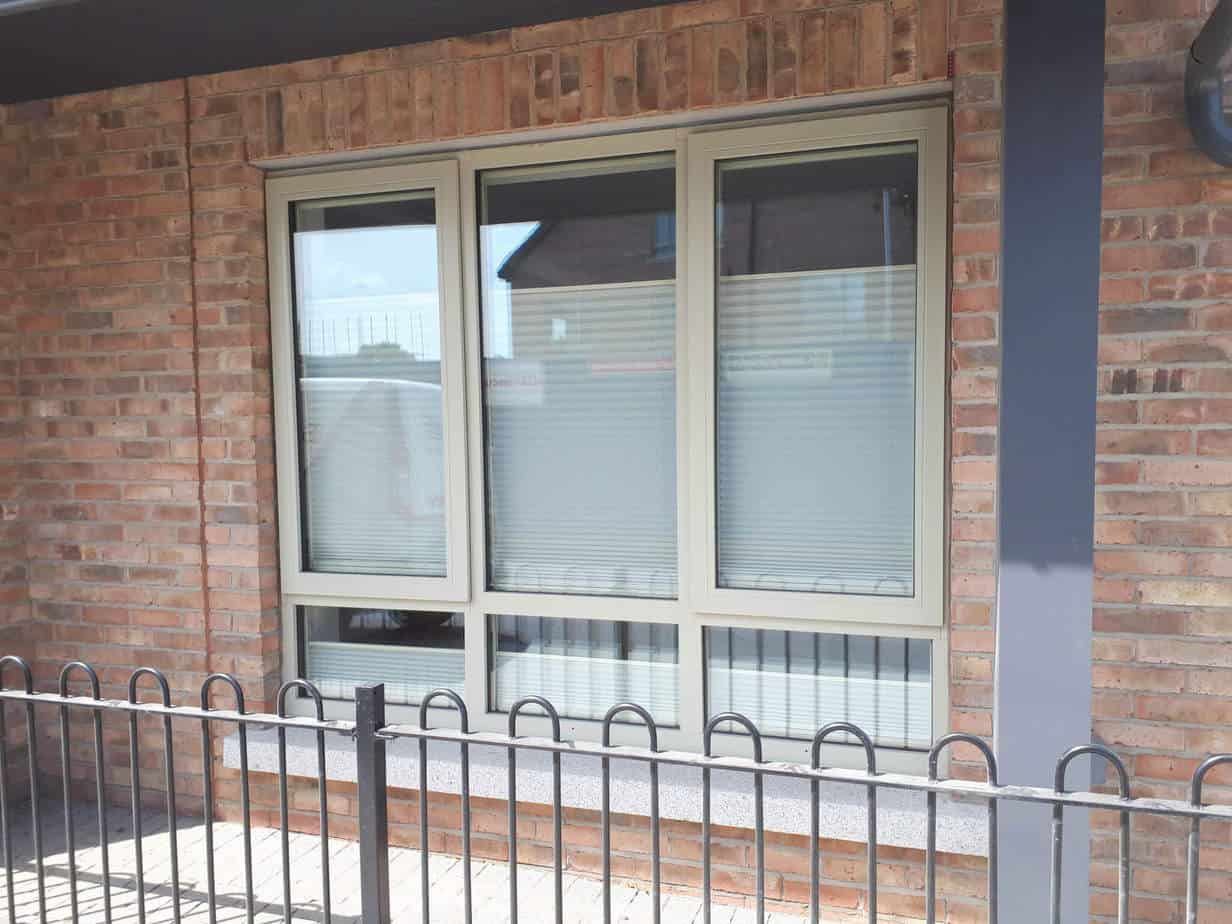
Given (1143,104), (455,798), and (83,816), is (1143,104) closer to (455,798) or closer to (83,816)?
(455,798)

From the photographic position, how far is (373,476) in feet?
12.0

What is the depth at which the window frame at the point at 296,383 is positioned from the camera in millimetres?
3455

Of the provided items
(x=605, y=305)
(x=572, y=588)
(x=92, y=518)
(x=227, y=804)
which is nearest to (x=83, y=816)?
(x=227, y=804)

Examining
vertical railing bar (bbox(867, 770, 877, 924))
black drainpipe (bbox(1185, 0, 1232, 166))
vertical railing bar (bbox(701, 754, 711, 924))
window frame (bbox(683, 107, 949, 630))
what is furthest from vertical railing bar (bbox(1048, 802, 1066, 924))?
black drainpipe (bbox(1185, 0, 1232, 166))

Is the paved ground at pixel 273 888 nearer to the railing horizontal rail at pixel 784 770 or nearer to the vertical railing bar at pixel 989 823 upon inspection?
the railing horizontal rail at pixel 784 770

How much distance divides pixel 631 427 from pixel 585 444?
7.2 inches

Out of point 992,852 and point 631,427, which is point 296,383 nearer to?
point 631,427

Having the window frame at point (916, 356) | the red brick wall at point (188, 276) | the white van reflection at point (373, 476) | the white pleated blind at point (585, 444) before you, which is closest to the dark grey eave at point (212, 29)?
the red brick wall at point (188, 276)

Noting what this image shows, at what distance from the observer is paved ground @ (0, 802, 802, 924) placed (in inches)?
120

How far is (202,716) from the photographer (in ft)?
8.02

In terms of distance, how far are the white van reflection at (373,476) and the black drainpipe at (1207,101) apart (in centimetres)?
252

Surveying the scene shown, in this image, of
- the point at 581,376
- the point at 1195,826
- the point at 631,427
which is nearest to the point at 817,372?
the point at 631,427

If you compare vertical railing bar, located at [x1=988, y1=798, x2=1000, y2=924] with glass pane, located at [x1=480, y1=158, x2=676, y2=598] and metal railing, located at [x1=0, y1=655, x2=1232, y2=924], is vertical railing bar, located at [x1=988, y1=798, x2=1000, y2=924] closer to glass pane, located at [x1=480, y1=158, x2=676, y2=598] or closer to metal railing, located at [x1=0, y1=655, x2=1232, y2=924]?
metal railing, located at [x1=0, y1=655, x2=1232, y2=924]

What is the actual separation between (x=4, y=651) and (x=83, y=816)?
748 millimetres
